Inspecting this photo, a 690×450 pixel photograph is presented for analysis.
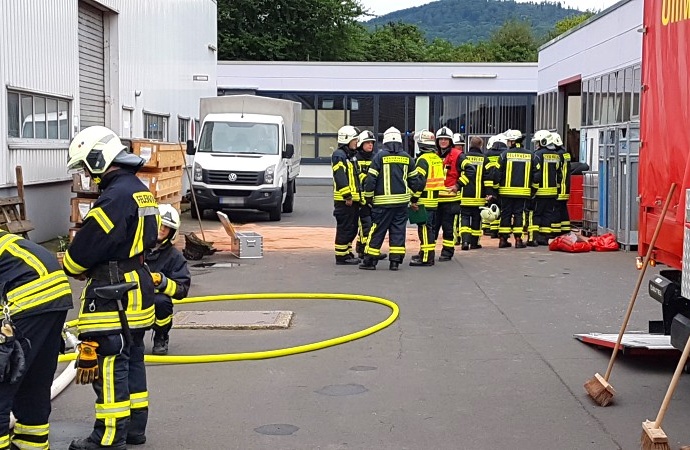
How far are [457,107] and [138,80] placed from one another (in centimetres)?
2267

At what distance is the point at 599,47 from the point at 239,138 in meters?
9.06

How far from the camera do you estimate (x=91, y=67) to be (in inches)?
801

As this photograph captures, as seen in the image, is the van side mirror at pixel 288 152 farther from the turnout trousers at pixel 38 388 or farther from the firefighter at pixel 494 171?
the turnout trousers at pixel 38 388

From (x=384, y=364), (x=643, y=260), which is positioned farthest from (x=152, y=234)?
(x=643, y=260)

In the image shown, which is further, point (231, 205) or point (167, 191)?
point (231, 205)

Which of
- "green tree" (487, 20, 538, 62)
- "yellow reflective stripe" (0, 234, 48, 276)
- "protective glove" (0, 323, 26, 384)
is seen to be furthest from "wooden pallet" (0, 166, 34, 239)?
"green tree" (487, 20, 538, 62)

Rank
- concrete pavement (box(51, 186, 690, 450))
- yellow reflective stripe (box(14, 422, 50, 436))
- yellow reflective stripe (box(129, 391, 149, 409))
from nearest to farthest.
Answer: yellow reflective stripe (box(14, 422, 50, 436)) → yellow reflective stripe (box(129, 391, 149, 409)) → concrete pavement (box(51, 186, 690, 450))

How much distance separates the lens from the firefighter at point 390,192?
1430 centimetres

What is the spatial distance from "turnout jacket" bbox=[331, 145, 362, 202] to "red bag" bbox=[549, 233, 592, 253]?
446 cm

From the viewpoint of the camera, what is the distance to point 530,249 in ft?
58.5

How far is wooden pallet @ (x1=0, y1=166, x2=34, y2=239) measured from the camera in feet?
45.2

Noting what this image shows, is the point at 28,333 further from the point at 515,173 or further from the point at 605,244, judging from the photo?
the point at 605,244

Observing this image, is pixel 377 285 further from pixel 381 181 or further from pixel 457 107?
pixel 457 107

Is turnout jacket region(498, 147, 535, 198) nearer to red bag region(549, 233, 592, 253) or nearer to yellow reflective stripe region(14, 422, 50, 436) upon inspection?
red bag region(549, 233, 592, 253)
